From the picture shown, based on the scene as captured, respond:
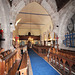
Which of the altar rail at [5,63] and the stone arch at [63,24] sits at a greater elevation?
the stone arch at [63,24]

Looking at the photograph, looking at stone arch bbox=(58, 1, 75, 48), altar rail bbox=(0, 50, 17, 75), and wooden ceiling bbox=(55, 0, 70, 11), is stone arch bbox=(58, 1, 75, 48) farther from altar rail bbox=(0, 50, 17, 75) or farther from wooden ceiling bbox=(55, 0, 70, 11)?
altar rail bbox=(0, 50, 17, 75)

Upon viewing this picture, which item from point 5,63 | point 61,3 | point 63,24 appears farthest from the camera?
point 63,24

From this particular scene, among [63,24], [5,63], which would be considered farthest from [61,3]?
[5,63]

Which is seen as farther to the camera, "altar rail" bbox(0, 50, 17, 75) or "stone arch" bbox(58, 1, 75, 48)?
"stone arch" bbox(58, 1, 75, 48)

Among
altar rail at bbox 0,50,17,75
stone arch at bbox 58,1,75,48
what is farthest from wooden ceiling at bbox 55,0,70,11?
altar rail at bbox 0,50,17,75

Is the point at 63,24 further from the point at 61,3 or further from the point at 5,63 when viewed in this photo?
the point at 5,63

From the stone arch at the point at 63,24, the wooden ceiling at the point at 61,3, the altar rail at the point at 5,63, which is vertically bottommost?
the altar rail at the point at 5,63

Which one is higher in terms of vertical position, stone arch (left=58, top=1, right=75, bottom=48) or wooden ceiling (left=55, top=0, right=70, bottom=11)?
wooden ceiling (left=55, top=0, right=70, bottom=11)

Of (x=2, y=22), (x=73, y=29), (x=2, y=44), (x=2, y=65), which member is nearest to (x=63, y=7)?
(x=73, y=29)

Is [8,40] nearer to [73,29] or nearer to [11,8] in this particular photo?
[11,8]

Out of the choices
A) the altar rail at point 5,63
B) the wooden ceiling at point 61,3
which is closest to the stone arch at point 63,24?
the wooden ceiling at point 61,3

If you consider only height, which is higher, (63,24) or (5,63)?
(63,24)

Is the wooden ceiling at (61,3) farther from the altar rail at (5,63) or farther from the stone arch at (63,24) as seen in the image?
the altar rail at (5,63)

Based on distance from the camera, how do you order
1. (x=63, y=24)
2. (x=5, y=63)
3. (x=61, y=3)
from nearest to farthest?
(x=5, y=63) → (x=61, y=3) → (x=63, y=24)
